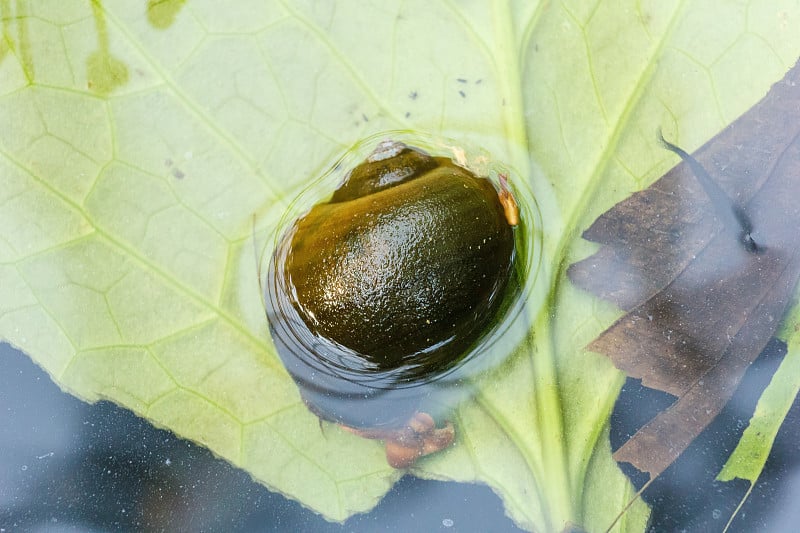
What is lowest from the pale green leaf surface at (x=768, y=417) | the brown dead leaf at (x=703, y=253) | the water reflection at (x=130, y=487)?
the water reflection at (x=130, y=487)

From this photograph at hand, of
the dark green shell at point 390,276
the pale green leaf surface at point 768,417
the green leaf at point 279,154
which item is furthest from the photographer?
the pale green leaf surface at point 768,417

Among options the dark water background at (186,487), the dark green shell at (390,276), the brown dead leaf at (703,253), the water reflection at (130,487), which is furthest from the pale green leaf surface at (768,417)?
the dark green shell at (390,276)

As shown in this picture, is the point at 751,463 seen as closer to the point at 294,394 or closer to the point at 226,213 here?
the point at 294,394

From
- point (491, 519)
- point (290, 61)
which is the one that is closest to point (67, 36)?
point (290, 61)

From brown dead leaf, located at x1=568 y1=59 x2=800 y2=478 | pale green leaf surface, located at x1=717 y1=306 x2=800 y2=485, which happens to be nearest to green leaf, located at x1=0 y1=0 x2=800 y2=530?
brown dead leaf, located at x1=568 y1=59 x2=800 y2=478

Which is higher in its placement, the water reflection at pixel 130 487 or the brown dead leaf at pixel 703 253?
the brown dead leaf at pixel 703 253

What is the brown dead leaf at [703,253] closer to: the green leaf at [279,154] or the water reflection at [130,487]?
the green leaf at [279,154]

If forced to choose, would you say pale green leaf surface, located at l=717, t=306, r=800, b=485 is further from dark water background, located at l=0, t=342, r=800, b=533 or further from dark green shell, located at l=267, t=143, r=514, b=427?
dark green shell, located at l=267, t=143, r=514, b=427
